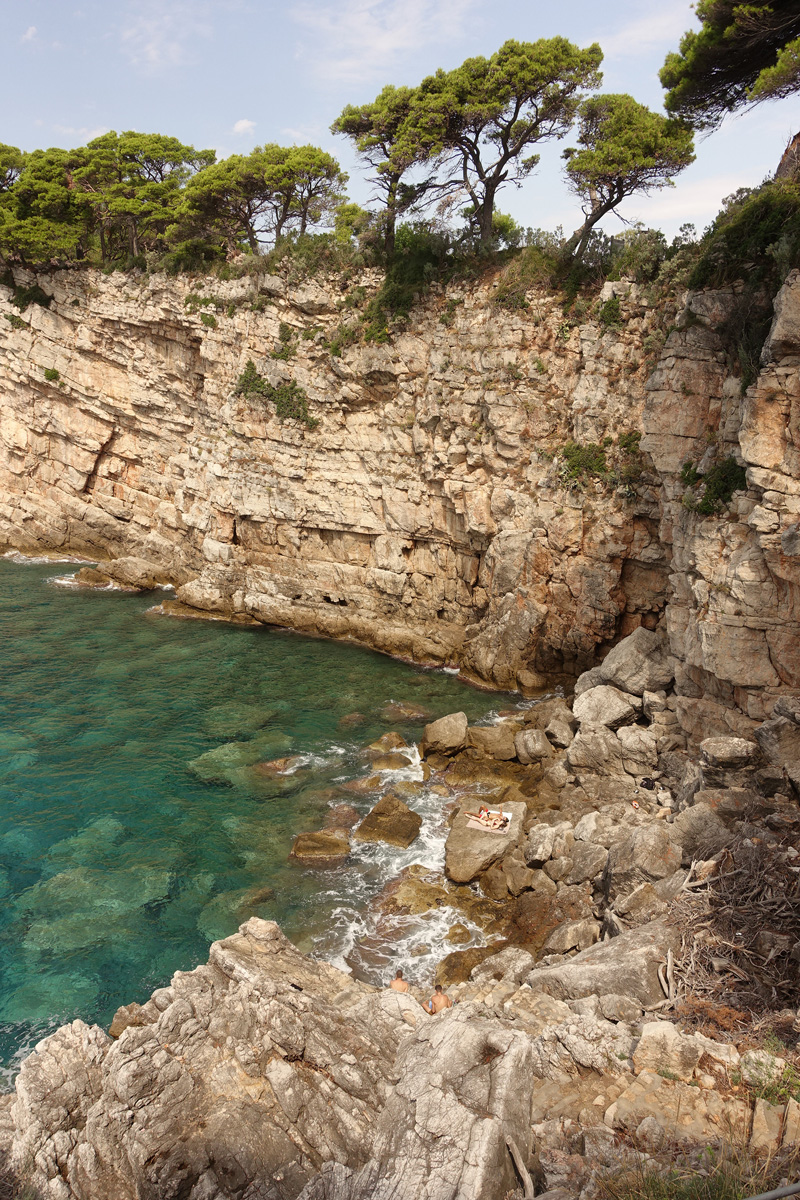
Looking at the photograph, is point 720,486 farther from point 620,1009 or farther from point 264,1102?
point 264,1102

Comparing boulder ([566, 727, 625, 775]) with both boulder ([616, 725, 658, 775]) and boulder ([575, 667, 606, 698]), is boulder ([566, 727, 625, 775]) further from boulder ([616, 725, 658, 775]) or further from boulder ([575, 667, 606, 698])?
boulder ([575, 667, 606, 698])

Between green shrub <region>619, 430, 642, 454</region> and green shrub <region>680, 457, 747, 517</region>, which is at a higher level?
green shrub <region>619, 430, 642, 454</region>

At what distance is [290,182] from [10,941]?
33.1 meters

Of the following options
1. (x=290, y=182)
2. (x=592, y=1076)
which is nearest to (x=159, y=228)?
(x=290, y=182)

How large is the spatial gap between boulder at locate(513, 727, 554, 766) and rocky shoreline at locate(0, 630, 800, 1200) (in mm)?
6244

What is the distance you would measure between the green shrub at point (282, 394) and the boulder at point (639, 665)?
726 inches

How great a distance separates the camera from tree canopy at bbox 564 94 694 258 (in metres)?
23.8

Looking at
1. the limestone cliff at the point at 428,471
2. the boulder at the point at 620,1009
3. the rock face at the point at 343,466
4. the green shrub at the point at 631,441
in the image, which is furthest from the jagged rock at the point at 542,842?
the green shrub at the point at 631,441

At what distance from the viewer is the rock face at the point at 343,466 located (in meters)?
25.1

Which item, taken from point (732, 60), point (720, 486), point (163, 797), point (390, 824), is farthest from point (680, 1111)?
point (732, 60)

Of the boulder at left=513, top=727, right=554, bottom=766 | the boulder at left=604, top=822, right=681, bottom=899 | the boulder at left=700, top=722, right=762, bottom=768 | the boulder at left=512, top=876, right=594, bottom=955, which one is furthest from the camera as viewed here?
the boulder at left=513, top=727, right=554, bottom=766

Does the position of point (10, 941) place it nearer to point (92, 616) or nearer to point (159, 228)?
point (92, 616)

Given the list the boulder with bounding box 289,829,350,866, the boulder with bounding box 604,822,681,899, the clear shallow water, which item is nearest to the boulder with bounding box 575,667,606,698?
the clear shallow water

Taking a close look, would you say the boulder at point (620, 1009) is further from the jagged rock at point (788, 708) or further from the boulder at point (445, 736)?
the boulder at point (445, 736)
